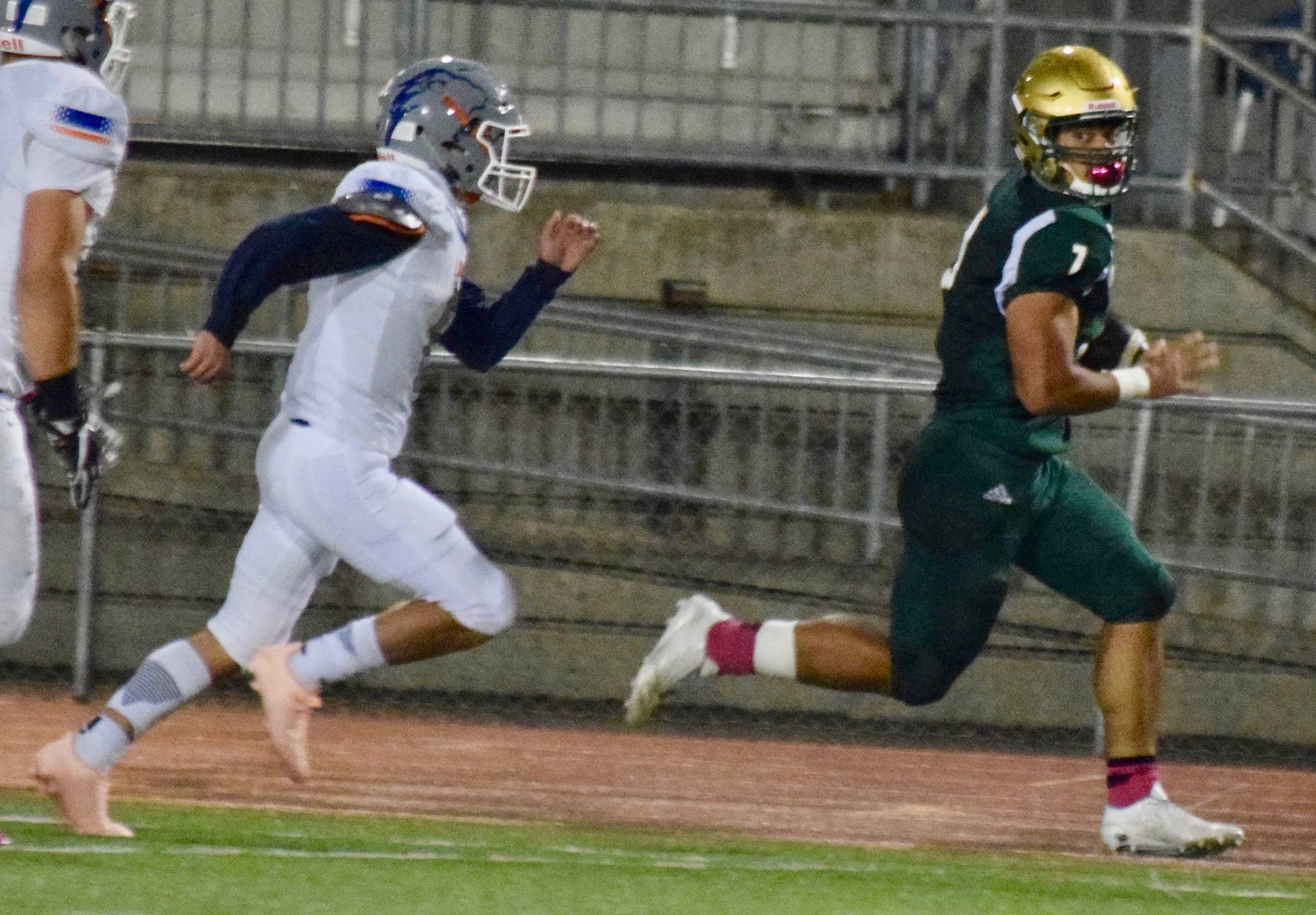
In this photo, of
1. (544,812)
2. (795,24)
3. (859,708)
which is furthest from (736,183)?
(544,812)

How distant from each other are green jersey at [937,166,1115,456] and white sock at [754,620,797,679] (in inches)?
29.8

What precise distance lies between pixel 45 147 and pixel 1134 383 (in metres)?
2.88

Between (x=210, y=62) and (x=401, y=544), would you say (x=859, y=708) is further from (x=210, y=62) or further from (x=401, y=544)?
(x=210, y=62)

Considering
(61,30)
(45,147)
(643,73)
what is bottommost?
(45,147)

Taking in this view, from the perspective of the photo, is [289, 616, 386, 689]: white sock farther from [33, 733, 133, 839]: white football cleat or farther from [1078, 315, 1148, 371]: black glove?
[1078, 315, 1148, 371]: black glove

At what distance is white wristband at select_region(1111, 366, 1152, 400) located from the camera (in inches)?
238

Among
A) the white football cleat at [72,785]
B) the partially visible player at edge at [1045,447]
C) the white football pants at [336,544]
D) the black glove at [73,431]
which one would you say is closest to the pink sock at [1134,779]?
the partially visible player at edge at [1045,447]

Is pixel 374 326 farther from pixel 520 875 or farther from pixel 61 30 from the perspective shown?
pixel 520 875

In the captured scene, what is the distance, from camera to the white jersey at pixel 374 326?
5.97 metres

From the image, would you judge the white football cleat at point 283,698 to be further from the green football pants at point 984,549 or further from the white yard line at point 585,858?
the green football pants at point 984,549

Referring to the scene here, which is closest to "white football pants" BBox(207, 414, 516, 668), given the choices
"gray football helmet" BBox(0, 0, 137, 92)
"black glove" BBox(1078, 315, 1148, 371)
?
"gray football helmet" BBox(0, 0, 137, 92)

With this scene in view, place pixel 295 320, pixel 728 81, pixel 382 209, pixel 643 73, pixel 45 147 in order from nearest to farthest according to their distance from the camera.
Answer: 1. pixel 45 147
2. pixel 382 209
3. pixel 295 320
4. pixel 643 73
5. pixel 728 81

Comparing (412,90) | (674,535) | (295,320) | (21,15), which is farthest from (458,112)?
(295,320)

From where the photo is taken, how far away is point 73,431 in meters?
5.78
